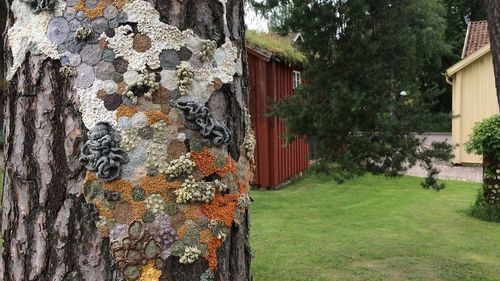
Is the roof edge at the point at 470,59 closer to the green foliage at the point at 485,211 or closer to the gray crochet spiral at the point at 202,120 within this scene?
the green foliage at the point at 485,211

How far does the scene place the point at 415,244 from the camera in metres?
6.96

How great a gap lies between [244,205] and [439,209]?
8.69 m

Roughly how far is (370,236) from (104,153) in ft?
21.2

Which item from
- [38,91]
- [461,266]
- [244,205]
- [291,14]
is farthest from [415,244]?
[38,91]

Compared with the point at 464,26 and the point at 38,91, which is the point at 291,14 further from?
the point at 464,26

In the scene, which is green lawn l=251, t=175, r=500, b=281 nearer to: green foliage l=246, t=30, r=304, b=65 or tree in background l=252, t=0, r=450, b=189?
tree in background l=252, t=0, r=450, b=189

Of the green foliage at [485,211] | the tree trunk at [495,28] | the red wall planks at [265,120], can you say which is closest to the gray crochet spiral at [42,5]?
the tree trunk at [495,28]

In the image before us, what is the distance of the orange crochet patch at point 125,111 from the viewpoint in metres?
1.39

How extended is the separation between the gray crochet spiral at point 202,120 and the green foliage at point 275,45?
34.3 feet

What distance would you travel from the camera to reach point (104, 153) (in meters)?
1.37

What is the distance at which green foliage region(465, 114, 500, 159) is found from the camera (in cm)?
905

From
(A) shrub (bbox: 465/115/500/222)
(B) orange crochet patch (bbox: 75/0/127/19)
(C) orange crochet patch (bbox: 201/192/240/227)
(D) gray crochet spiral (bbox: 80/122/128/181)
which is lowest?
(A) shrub (bbox: 465/115/500/222)

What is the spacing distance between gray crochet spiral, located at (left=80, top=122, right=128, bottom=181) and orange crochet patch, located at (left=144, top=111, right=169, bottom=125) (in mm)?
94

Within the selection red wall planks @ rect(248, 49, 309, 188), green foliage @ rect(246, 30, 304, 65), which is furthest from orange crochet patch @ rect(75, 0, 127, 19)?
green foliage @ rect(246, 30, 304, 65)
